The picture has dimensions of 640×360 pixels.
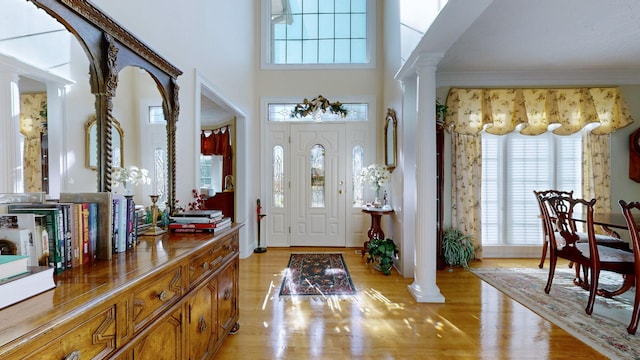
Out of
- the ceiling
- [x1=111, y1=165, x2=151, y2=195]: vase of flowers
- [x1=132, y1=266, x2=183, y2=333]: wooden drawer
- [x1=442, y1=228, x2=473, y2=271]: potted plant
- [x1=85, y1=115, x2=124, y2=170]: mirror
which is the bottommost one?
[x1=442, y1=228, x2=473, y2=271]: potted plant

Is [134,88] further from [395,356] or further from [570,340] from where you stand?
[570,340]

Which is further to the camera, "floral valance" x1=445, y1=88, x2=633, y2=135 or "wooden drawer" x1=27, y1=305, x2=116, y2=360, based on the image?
"floral valance" x1=445, y1=88, x2=633, y2=135

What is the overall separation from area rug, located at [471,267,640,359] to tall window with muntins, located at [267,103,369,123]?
293cm

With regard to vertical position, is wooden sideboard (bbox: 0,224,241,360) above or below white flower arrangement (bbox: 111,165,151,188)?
below

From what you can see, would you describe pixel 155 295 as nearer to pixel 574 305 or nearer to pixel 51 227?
pixel 51 227

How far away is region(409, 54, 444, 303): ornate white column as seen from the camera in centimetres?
288

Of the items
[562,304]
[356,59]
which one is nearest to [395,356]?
[562,304]

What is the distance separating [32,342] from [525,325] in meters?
3.09

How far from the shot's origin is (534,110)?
4.21 metres

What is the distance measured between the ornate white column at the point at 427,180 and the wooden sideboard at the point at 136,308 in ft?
6.27

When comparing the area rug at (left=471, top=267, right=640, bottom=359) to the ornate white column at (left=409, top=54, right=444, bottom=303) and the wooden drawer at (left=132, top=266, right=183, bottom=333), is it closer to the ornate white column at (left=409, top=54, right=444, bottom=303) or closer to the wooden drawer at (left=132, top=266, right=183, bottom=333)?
the ornate white column at (left=409, top=54, right=444, bottom=303)

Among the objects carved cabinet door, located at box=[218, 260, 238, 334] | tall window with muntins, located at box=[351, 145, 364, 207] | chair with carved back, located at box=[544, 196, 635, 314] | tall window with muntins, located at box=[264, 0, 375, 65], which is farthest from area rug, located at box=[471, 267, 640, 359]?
tall window with muntins, located at box=[264, 0, 375, 65]

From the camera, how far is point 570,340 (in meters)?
2.20

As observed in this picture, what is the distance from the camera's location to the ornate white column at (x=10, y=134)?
1.00 m
